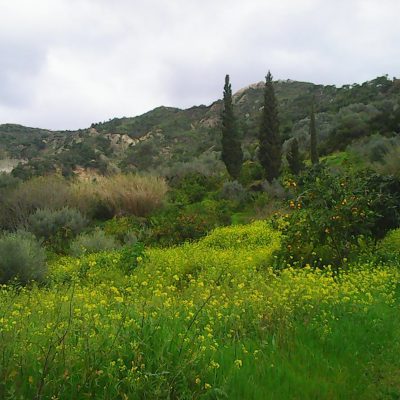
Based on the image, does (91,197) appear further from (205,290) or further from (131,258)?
(205,290)

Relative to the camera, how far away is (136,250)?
9828 millimetres

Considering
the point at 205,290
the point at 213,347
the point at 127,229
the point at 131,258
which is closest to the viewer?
the point at 213,347

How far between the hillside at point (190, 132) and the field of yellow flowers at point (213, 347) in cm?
2585

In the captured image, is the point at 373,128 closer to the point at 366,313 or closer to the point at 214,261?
the point at 214,261

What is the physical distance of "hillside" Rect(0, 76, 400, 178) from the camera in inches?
1310

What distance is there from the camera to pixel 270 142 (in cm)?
2645

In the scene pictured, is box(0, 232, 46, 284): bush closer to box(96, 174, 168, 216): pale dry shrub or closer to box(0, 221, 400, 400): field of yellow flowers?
box(0, 221, 400, 400): field of yellow flowers

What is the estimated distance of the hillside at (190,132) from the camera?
3328 cm

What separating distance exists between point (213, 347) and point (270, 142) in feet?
76.6

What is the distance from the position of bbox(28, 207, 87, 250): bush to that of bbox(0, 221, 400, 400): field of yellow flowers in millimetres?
10086

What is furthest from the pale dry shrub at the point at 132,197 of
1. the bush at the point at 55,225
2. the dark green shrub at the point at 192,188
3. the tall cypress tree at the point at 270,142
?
the tall cypress tree at the point at 270,142

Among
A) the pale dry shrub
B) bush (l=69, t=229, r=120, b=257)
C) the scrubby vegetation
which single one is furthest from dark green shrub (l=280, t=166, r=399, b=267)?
the pale dry shrub

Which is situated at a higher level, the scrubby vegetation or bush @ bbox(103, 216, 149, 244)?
the scrubby vegetation

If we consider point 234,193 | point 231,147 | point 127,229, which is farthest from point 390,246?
point 231,147
